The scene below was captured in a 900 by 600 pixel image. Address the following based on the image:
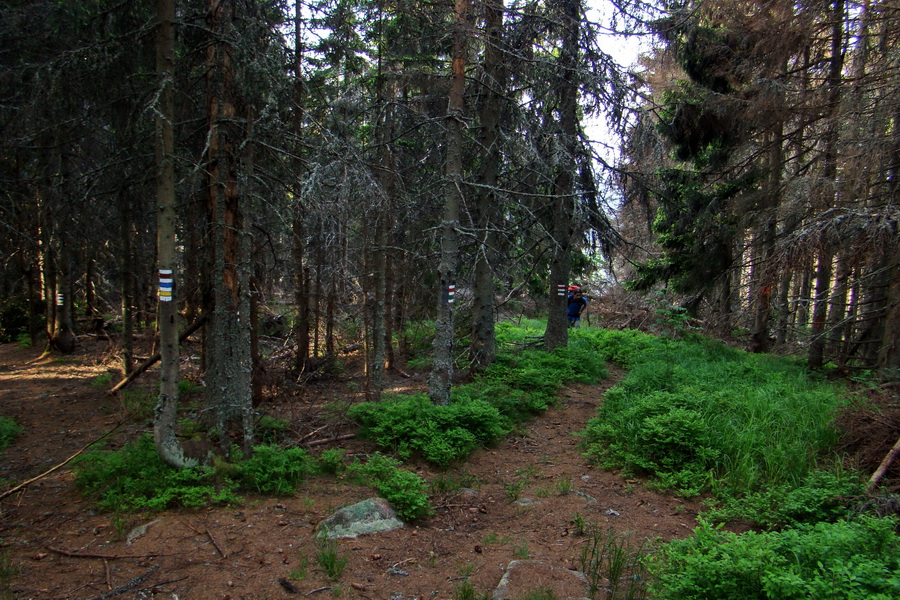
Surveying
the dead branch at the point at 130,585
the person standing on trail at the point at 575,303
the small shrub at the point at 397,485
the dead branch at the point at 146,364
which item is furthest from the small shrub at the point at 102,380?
the person standing on trail at the point at 575,303

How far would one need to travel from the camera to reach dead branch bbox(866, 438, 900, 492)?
15.2ft

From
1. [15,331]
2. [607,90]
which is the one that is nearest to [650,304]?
[607,90]

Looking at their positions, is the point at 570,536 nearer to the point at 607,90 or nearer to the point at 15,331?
the point at 607,90

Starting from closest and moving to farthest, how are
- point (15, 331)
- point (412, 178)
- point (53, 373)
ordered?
point (412, 178), point (53, 373), point (15, 331)

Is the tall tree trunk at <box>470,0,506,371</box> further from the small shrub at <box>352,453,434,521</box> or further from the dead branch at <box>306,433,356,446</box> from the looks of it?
the small shrub at <box>352,453,434,521</box>

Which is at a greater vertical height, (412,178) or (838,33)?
(838,33)

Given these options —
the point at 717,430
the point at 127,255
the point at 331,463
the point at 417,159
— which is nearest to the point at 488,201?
the point at 417,159

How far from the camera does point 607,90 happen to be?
9.16m

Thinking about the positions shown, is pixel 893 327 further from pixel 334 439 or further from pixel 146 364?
pixel 146 364

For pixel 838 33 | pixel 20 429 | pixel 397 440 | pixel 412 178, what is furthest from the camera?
pixel 412 178

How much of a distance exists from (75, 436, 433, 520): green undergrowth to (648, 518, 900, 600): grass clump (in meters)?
2.81

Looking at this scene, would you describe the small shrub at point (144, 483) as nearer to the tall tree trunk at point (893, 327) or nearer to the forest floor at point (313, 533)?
the forest floor at point (313, 533)

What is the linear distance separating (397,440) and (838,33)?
11.7 metres

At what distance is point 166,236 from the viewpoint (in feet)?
17.6
